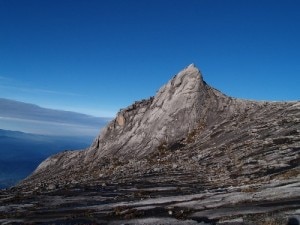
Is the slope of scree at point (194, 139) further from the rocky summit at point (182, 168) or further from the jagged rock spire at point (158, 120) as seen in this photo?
the rocky summit at point (182, 168)

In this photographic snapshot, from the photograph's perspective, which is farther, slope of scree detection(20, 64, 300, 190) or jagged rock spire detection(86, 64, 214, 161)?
jagged rock spire detection(86, 64, 214, 161)

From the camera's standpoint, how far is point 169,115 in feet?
331

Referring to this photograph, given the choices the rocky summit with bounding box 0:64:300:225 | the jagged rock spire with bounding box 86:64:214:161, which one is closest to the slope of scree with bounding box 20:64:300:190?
the jagged rock spire with bounding box 86:64:214:161

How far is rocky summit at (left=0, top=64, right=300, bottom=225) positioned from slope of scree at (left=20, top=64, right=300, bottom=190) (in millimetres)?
245

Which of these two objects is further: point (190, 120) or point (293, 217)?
point (190, 120)

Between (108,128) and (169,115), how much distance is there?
21.6m

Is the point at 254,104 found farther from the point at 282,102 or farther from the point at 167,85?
the point at 167,85

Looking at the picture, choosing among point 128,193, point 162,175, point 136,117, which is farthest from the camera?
point 136,117

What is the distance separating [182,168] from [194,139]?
19371mm

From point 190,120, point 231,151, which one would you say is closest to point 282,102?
point 190,120

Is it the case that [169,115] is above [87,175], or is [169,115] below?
above

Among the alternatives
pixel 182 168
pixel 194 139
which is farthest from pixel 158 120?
pixel 182 168

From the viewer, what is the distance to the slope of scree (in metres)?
63.4

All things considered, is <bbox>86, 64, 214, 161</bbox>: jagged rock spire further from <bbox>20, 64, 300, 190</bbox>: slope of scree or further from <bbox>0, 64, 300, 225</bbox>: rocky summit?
<bbox>0, 64, 300, 225</bbox>: rocky summit
